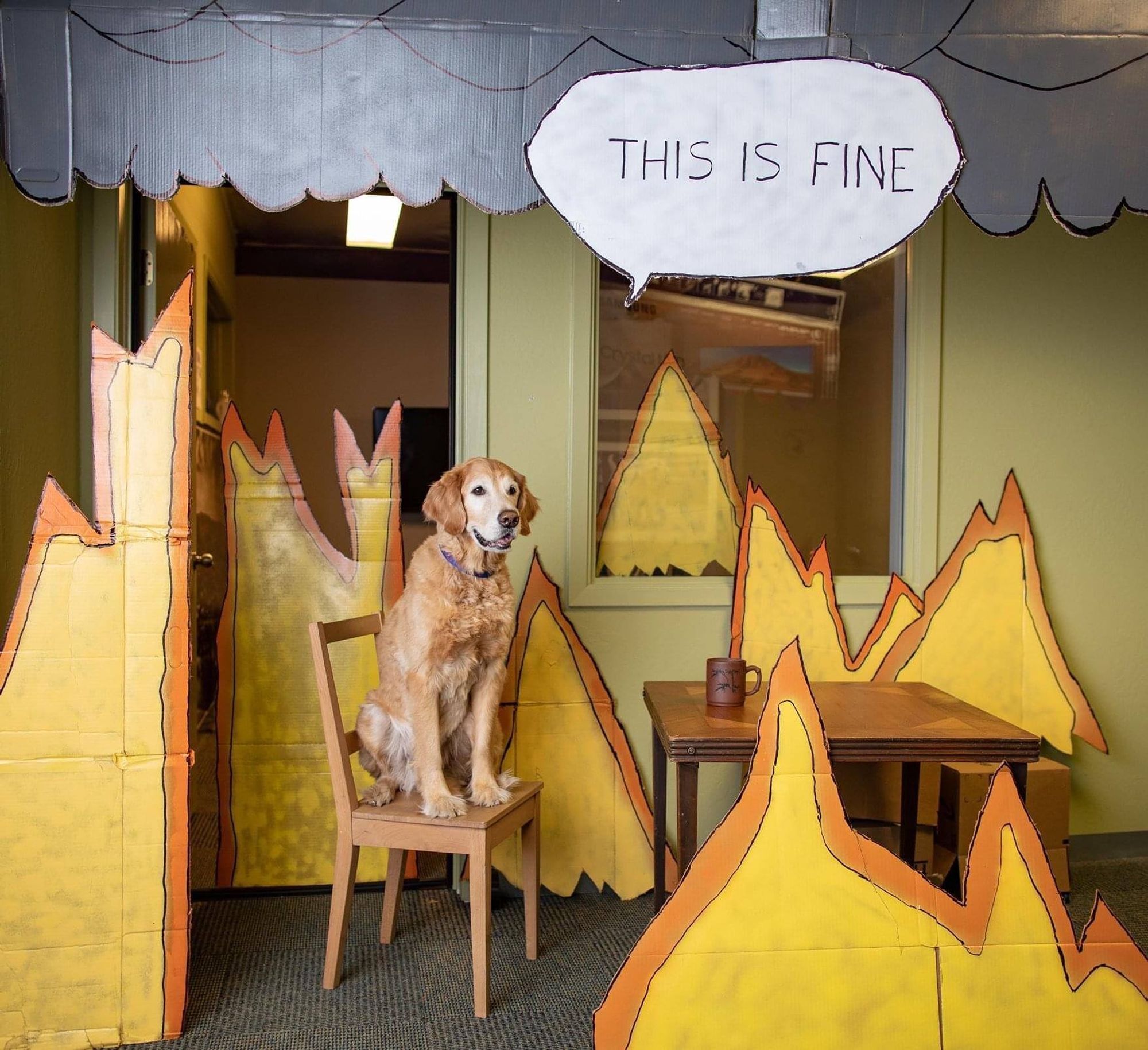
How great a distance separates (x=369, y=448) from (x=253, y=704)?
90 centimetres

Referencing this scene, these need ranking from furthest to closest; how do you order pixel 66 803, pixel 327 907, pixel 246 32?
1. pixel 327 907
2. pixel 66 803
3. pixel 246 32

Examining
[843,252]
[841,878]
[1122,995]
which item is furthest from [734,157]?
[1122,995]

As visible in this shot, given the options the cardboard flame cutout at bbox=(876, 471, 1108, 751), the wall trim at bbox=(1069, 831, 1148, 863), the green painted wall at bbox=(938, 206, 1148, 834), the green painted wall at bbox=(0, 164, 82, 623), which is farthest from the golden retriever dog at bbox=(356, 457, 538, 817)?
the wall trim at bbox=(1069, 831, 1148, 863)

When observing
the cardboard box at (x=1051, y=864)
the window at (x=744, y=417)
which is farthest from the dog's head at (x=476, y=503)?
the cardboard box at (x=1051, y=864)

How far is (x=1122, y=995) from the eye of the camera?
1.79 m

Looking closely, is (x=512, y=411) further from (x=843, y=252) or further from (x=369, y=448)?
(x=843, y=252)

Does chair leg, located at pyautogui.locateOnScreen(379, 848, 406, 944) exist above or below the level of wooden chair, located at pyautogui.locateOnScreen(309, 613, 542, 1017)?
below

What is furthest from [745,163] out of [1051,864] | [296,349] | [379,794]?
[1051,864]

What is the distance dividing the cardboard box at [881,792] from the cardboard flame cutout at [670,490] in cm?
81

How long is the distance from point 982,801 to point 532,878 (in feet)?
4.95

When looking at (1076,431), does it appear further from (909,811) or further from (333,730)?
(333,730)

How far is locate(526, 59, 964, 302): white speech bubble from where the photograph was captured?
6.36 feet

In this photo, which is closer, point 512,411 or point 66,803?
point 66,803

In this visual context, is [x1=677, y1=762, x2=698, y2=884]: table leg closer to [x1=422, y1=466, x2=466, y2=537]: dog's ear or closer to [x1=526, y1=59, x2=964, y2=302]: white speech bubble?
[x1=422, y1=466, x2=466, y2=537]: dog's ear
